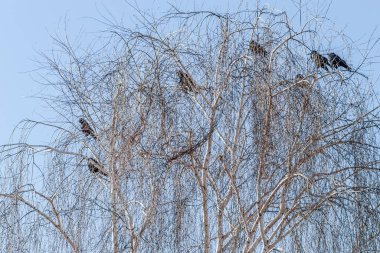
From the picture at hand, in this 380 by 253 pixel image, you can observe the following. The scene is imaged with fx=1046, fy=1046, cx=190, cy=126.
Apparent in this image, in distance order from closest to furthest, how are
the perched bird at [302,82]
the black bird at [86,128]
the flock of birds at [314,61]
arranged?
the perched bird at [302,82] → the flock of birds at [314,61] → the black bird at [86,128]

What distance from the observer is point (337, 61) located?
165 inches

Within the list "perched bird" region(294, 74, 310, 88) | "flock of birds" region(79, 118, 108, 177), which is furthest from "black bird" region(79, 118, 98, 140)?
"perched bird" region(294, 74, 310, 88)

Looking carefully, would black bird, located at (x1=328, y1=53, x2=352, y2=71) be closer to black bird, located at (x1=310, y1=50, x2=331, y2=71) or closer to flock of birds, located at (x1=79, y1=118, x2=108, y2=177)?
black bird, located at (x1=310, y1=50, x2=331, y2=71)

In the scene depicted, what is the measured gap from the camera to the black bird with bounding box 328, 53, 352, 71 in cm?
418

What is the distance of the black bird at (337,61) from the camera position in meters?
4.18

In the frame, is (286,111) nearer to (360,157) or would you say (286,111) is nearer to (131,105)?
(360,157)

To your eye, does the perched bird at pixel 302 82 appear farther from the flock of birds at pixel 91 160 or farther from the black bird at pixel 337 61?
the flock of birds at pixel 91 160

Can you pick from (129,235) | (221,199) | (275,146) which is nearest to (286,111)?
(275,146)

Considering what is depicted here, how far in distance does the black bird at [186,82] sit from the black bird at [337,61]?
1.83ft

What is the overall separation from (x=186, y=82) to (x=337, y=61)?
0.61 metres

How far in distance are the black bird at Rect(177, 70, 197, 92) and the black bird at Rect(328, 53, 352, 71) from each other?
559 mm

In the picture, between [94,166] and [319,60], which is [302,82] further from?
[94,166]

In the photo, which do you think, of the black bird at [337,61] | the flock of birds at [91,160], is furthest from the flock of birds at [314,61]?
the flock of birds at [91,160]

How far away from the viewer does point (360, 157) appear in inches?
156
